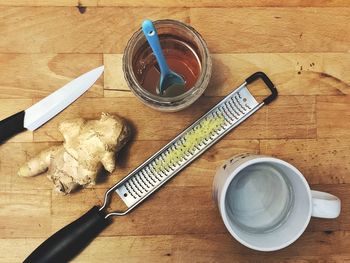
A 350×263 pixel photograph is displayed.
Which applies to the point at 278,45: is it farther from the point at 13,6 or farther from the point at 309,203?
the point at 13,6

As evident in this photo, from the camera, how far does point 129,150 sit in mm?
714

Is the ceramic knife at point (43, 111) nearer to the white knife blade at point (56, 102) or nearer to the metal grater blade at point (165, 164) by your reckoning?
the white knife blade at point (56, 102)

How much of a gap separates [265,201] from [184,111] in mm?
163

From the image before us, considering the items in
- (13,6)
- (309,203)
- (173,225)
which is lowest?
(173,225)

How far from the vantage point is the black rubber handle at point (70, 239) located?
678 millimetres

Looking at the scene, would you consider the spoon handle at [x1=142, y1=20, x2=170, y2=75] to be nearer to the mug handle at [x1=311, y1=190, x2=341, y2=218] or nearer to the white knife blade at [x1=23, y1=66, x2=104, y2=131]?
the white knife blade at [x1=23, y1=66, x2=104, y2=131]

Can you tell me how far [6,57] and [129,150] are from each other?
0.21 metres

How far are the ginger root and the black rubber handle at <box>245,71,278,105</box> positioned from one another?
0.18m

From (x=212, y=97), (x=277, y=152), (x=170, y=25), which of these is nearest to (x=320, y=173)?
(x=277, y=152)

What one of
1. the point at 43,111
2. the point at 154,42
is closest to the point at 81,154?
the point at 43,111

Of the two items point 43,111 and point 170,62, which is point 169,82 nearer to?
point 170,62

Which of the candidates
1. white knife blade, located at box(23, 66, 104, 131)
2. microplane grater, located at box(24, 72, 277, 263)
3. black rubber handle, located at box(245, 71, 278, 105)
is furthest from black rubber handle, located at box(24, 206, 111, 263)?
black rubber handle, located at box(245, 71, 278, 105)

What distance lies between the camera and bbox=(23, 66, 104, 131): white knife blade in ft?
2.28

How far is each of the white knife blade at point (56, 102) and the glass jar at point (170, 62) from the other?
80mm
